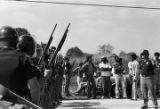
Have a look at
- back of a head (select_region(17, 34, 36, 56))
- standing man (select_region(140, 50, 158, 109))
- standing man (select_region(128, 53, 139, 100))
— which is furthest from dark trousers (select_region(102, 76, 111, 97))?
back of a head (select_region(17, 34, 36, 56))

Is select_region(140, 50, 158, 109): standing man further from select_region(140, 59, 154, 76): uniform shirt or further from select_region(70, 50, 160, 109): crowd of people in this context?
select_region(70, 50, 160, 109): crowd of people

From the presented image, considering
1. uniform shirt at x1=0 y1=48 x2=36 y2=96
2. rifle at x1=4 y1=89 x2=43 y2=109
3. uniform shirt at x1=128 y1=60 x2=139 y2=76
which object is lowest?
rifle at x1=4 y1=89 x2=43 y2=109

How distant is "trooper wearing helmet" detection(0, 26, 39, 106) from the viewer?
378 centimetres

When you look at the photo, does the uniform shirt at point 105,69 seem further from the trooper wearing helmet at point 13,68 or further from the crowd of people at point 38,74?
the trooper wearing helmet at point 13,68

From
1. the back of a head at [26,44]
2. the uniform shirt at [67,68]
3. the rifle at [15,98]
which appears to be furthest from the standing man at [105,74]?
the rifle at [15,98]

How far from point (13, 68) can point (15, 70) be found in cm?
3

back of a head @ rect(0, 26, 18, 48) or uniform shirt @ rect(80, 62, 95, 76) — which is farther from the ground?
uniform shirt @ rect(80, 62, 95, 76)

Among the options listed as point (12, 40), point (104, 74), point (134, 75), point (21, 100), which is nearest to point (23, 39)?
point (12, 40)

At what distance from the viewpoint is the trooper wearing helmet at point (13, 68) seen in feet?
12.4

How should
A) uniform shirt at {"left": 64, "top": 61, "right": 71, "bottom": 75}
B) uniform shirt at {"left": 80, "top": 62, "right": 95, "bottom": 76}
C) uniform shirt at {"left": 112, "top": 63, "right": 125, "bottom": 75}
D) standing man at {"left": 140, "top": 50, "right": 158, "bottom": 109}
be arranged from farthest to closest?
uniform shirt at {"left": 64, "top": 61, "right": 71, "bottom": 75} < uniform shirt at {"left": 80, "top": 62, "right": 95, "bottom": 76} < uniform shirt at {"left": 112, "top": 63, "right": 125, "bottom": 75} < standing man at {"left": 140, "top": 50, "right": 158, "bottom": 109}

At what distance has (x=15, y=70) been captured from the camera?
3.79 metres

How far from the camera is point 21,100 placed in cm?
206

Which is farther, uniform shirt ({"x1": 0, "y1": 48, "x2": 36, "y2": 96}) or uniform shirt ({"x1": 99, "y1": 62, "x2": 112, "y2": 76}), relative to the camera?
uniform shirt ({"x1": 99, "y1": 62, "x2": 112, "y2": 76})

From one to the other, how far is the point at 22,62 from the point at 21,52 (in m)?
0.13
